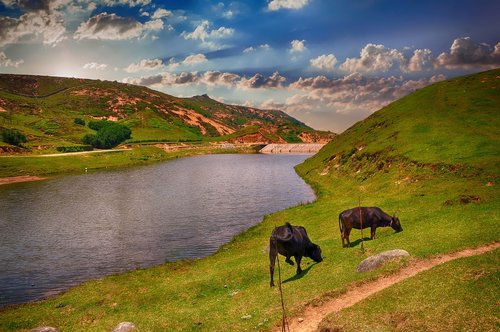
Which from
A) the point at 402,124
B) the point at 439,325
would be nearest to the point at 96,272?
the point at 439,325

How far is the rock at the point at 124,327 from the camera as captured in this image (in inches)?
963

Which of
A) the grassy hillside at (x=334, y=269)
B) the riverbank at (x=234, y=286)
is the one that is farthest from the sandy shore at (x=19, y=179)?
the riverbank at (x=234, y=286)

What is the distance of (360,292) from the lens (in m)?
23.6

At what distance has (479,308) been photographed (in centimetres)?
1741

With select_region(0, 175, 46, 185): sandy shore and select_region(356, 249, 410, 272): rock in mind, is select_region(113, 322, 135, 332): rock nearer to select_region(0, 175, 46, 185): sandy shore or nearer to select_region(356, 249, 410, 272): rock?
select_region(356, 249, 410, 272): rock

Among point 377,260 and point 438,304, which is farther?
point 377,260

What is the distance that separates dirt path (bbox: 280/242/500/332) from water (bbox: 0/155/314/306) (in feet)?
87.0

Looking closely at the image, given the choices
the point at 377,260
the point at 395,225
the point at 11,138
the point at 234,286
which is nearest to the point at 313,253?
the point at 377,260

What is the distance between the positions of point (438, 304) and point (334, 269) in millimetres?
9621

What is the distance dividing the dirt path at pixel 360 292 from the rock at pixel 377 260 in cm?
135

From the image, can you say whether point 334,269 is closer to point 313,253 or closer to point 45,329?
point 313,253

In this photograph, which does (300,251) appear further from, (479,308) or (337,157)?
(337,157)

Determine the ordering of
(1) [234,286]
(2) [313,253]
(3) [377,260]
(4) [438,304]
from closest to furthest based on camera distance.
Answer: (4) [438,304], (3) [377,260], (2) [313,253], (1) [234,286]

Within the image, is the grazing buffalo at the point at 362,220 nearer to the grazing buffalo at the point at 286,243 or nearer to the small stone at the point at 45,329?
the grazing buffalo at the point at 286,243
